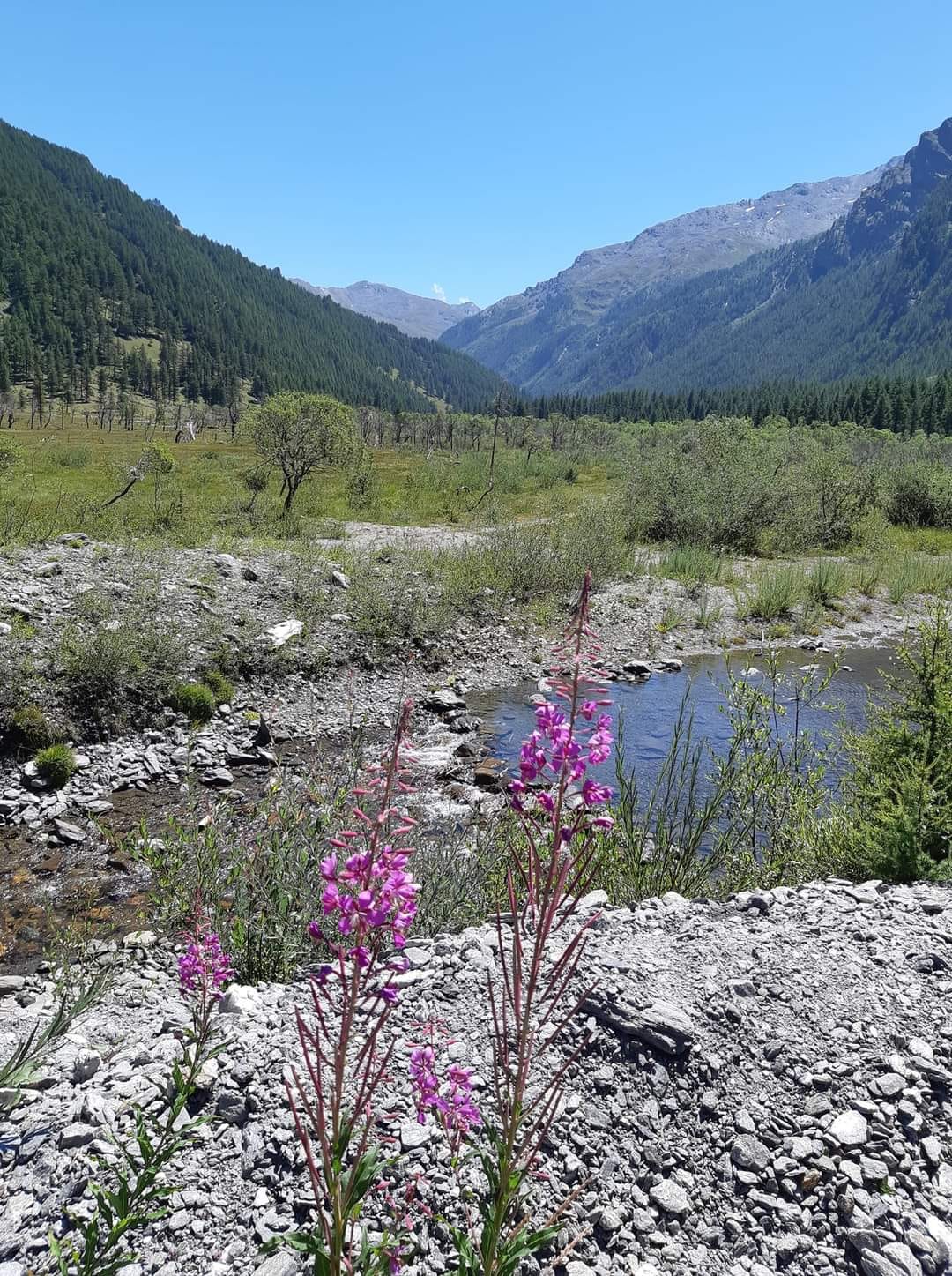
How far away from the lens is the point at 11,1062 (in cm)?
371

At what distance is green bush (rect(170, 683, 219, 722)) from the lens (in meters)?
12.5

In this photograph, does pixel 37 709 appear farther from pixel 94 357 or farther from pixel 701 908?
pixel 94 357

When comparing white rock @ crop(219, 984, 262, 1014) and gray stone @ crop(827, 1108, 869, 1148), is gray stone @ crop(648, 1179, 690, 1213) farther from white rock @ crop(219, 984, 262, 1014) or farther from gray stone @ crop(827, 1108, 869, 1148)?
white rock @ crop(219, 984, 262, 1014)

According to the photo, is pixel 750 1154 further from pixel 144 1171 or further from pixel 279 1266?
pixel 144 1171

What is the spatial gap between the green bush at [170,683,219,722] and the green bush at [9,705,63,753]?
2.08 m

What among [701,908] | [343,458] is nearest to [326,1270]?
[701,908]

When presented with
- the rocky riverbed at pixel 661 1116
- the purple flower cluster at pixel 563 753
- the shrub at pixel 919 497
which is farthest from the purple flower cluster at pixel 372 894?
the shrub at pixel 919 497

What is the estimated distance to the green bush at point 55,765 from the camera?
1027 centimetres

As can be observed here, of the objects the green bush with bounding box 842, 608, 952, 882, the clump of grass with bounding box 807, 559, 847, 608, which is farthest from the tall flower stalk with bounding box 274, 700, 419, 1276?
the clump of grass with bounding box 807, 559, 847, 608

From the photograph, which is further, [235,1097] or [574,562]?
[574,562]

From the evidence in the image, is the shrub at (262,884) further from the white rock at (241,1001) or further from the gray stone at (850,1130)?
the gray stone at (850,1130)

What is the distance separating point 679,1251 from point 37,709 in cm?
1139

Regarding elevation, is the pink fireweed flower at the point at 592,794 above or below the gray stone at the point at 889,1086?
above

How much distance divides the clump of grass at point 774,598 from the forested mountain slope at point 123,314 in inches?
5010
